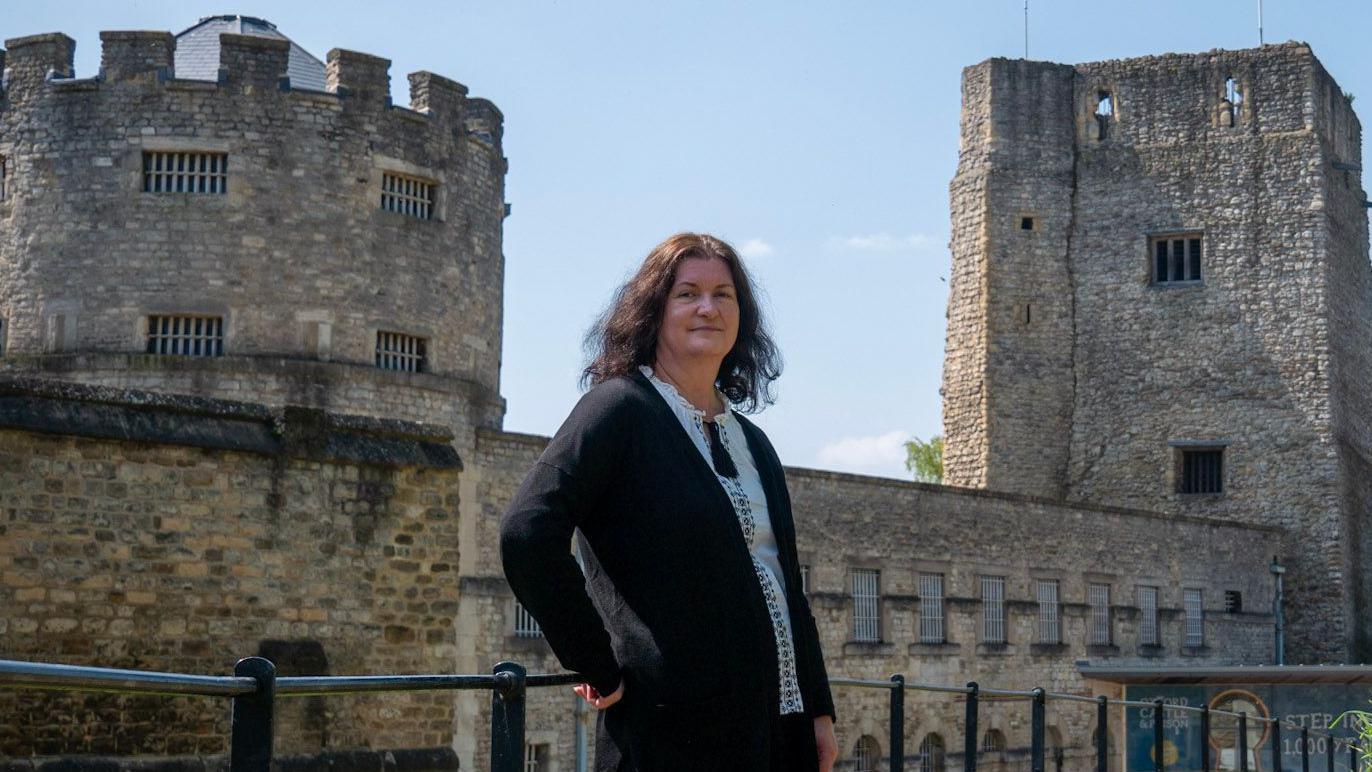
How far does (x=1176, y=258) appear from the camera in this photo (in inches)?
1478

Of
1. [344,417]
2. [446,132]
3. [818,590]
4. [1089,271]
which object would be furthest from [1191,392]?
[344,417]

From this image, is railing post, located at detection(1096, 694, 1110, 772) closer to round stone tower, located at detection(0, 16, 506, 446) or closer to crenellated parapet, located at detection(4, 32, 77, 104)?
round stone tower, located at detection(0, 16, 506, 446)

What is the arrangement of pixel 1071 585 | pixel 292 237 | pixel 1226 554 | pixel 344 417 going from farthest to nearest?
pixel 1226 554
pixel 1071 585
pixel 292 237
pixel 344 417

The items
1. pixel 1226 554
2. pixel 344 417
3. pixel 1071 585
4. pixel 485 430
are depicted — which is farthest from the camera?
pixel 1226 554

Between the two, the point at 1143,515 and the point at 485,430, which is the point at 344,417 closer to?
the point at 485,430

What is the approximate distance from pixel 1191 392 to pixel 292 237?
19808mm

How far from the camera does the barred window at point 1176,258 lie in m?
37.3

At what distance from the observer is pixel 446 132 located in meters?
26.7

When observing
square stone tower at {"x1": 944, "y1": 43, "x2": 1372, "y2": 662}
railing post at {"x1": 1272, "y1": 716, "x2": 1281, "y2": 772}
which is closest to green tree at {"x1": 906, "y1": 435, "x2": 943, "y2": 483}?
square stone tower at {"x1": 944, "y1": 43, "x2": 1372, "y2": 662}

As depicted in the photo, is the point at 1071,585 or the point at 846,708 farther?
the point at 1071,585

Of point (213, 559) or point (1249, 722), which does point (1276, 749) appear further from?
point (1249, 722)

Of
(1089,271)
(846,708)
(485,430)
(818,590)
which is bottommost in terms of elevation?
(846,708)

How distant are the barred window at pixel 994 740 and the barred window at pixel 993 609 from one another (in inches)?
59.9

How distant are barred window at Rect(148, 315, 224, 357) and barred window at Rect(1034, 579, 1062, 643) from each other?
47.9 feet
